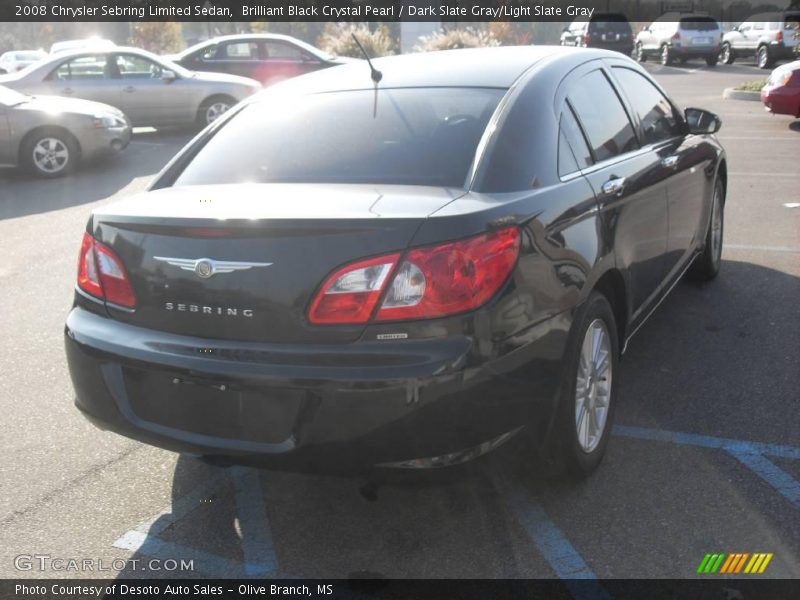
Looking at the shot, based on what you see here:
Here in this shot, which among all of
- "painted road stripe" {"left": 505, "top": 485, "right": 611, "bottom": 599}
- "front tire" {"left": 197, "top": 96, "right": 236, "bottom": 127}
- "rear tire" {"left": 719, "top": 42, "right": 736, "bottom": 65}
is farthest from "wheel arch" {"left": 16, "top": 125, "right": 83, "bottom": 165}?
"rear tire" {"left": 719, "top": 42, "right": 736, "bottom": 65}

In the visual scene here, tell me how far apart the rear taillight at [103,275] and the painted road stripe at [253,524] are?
2.98 feet

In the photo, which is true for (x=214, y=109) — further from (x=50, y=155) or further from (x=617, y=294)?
(x=617, y=294)

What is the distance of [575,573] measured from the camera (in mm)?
3053

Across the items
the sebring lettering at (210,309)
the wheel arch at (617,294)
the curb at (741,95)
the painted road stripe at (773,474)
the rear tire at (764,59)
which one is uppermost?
the sebring lettering at (210,309)

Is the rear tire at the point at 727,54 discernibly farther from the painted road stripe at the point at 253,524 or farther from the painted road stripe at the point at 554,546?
the painted road stripe at the point at 253,524

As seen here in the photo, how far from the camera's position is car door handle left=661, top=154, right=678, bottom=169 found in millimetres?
4777

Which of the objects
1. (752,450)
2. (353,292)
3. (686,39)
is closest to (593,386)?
(752,450)

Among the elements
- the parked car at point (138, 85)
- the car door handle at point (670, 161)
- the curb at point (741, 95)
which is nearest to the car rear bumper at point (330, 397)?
the car door handle at point (670, 161)

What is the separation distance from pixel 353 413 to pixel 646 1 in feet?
158

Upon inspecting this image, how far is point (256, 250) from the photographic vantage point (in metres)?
3.03

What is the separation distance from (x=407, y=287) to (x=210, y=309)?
677 mm

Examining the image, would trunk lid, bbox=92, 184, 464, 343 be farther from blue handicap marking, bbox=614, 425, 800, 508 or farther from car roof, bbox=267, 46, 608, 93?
blue handicap marking, bbox=614, 425, 800, 508

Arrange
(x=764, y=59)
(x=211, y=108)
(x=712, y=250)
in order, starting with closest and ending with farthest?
(x=712, y=250) < (x=211, y=108) < (x=764, y=59)
